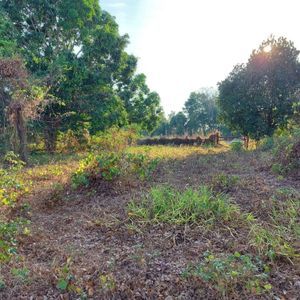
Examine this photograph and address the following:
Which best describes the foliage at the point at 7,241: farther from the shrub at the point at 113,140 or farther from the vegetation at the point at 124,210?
the shrub at the point at 113,140

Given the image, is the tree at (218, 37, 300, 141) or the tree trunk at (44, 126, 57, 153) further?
the tree at (218, 37, 300, 141)

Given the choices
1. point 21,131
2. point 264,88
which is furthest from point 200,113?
point 21,131

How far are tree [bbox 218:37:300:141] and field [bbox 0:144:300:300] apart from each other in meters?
7.55

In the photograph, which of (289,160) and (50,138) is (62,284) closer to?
(289,160)

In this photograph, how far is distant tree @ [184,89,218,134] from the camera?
38.2 meters

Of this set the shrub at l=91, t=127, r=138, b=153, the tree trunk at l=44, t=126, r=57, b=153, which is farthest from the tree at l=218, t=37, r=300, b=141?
the tree trunk at l=44, t=126, r=57, b=153

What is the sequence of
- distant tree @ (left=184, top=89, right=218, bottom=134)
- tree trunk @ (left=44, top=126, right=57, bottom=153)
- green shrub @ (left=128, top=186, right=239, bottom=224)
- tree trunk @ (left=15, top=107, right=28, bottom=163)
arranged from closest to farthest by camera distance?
green shrub @ (left=128, top=186, right=239, bottom=224) < tree trunk @ (left=15, top=107, right=28, bottom=163) < tree trunk @ (left=44, top=126, right=57, bottom=153) < distant tree @ (left=184, top=89, right=218, bottom=134)

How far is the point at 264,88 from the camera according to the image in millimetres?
11156

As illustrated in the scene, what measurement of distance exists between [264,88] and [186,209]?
966cm

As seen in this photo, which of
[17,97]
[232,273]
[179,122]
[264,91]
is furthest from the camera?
[179,122]

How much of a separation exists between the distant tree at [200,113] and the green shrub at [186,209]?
3495 centimetres

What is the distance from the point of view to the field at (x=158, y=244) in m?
1.94

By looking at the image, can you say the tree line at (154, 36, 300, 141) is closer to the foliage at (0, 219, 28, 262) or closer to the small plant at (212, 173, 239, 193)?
the small plant at (212, 173, 239, 193)

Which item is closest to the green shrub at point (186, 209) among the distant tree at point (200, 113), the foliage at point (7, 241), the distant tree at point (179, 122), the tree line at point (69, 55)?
the foliage at point (7, 241)
